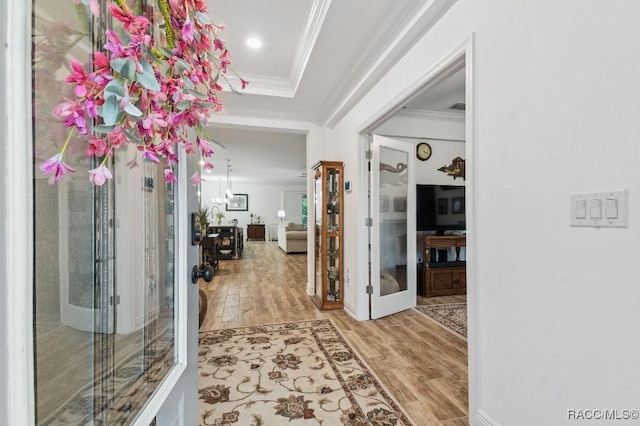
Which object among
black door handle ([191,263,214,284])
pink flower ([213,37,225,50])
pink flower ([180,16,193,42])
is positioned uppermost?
pink flower ([213,37,225,50])

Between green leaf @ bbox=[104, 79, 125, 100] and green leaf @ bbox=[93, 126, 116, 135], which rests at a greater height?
green leaf @ bbox=[104, 79, 125, 100]

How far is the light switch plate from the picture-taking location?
37.2 inches

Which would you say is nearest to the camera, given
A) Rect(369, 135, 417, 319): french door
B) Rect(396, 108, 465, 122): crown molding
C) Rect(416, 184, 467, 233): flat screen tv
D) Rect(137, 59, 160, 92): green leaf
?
Rect(137, 59, 160, 92): green leaf

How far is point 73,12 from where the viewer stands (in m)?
0.48

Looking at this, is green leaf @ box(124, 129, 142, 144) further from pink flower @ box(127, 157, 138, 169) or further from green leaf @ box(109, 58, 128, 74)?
pink flower @ box(127, 157, 138, 169)

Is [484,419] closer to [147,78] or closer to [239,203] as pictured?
[147,78]

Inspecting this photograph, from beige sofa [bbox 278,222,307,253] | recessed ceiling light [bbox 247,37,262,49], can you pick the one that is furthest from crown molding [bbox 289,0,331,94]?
beige sofa [bbox 278,222,307,253]

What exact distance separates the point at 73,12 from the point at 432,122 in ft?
14.3

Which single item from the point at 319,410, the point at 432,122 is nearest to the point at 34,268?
the point at 319,410

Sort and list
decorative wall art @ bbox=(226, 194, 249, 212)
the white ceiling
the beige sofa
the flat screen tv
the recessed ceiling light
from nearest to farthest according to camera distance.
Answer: the white ceiling → the recessed ceiling light → the flat screen tv → the beige sofa → decorative wall art @ bbox=(226, 194, 249, 212)

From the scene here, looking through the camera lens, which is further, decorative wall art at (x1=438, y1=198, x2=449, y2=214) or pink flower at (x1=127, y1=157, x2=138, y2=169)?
decorative wall art at (x1=438, y1=198, x2=449, y2=214)

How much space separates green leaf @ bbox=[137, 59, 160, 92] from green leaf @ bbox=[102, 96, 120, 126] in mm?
49

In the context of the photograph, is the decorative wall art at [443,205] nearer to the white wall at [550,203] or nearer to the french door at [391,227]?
the french door at [391,227]

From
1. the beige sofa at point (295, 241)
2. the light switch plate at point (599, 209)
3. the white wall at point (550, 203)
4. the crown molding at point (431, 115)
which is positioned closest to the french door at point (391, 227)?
the crown molding at point (431, 115)
